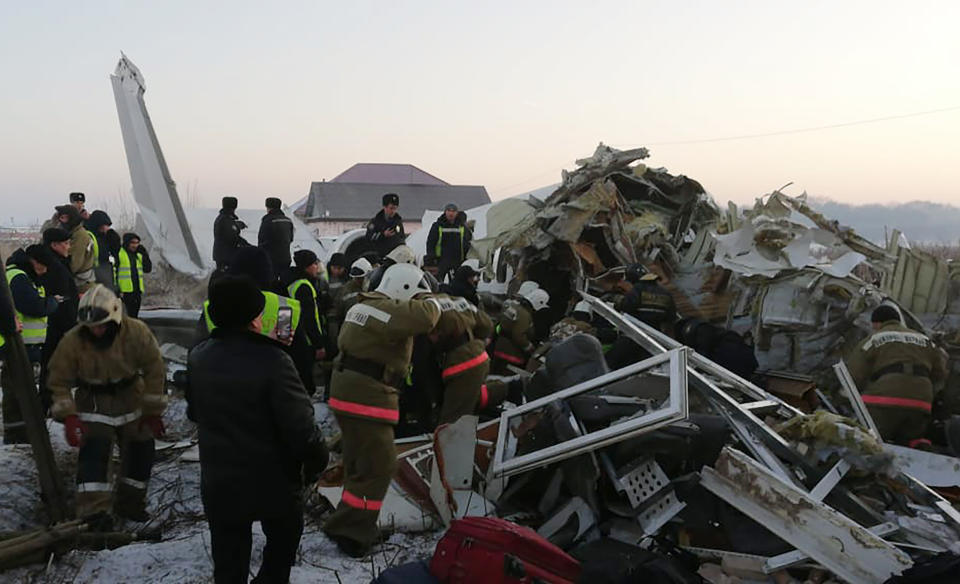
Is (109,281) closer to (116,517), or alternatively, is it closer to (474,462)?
(116,517)

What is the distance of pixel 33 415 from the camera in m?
3.59

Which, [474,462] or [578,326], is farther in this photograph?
[578,326]

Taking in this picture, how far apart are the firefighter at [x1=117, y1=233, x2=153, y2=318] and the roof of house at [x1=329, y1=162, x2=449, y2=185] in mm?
41386

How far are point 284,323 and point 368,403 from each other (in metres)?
1.69

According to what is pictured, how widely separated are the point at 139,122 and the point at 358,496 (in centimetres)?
1384

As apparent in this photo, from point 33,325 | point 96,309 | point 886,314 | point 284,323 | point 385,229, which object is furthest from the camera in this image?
point 385,229

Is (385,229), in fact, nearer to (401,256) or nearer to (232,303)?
(401,256)

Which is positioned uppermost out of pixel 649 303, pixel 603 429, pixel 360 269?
pixel 360 269

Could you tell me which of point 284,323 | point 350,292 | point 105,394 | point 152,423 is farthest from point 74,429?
point 350,292

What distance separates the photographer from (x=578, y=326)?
6895 mm

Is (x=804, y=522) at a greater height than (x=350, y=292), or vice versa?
(x=350, y=292)

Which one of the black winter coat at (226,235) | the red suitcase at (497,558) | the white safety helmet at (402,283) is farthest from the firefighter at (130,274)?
the red suitcase at (497,558)

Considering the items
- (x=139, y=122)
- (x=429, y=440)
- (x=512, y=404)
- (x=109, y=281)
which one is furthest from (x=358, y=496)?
(x=139, y=122)

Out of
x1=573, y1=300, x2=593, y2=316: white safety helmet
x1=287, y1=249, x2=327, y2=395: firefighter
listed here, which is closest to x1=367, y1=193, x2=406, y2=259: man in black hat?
x1=287, y1=249, x2=327, y2=395: firefighter
